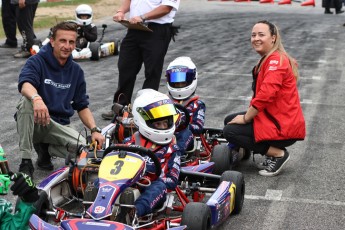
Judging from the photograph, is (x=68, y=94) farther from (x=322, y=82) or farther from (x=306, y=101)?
(x=322, y=82)

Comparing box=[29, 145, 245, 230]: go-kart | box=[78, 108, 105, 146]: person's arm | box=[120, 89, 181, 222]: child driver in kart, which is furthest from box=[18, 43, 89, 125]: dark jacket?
box=[120, 89, 181, 222]: child driver in kart

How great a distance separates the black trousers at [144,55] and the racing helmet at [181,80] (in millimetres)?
1311

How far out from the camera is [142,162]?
19.2 ft

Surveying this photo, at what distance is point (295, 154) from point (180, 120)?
5.28 feet

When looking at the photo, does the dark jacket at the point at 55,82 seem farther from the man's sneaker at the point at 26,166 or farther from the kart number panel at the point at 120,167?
the kart number panel at the point at 120,167

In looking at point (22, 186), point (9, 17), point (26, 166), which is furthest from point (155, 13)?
point (9, 17)

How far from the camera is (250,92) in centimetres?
1214

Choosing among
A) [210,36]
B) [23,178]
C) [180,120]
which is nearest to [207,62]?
[210,36]

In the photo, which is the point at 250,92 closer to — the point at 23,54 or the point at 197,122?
the point at 197,122

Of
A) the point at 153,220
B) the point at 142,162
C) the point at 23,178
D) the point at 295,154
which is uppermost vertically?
the point at 23,178

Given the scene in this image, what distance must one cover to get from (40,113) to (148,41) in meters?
2.92

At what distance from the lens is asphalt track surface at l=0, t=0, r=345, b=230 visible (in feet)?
22.0

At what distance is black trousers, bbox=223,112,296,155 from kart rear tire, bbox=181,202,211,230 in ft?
6.68

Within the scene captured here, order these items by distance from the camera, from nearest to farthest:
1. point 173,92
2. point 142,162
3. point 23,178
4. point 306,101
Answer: point 23,178 < point 142,162 < point 173,92 < point 306,101
